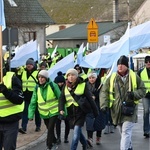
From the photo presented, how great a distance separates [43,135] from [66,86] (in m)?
3.25

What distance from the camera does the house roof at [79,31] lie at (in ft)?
224

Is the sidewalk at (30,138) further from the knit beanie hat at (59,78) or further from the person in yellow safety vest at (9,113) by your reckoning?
the person in yellow safety vest at (9,113)

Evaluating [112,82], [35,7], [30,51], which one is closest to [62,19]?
[35,7]

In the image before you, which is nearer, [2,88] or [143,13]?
[2,88]

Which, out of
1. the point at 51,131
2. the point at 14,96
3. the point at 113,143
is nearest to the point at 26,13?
the point at 113,143

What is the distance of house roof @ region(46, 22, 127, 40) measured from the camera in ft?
224

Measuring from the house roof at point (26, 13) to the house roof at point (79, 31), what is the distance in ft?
47.3

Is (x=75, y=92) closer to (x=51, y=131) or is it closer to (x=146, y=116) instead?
(x=51, y=131)

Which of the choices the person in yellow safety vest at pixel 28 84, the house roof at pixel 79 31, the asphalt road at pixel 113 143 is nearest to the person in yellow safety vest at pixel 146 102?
the asphalt road at pixel 113 143

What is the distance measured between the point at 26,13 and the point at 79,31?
19981 mm

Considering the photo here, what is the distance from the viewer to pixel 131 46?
411 inches

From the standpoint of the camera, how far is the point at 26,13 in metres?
52.0

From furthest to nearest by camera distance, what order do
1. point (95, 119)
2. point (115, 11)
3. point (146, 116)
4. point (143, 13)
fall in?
point (115, 11) < point (143, 13) < point (146, 116) < point (95, 119)

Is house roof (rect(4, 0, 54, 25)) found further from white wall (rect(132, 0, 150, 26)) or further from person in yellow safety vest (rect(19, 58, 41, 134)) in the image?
person in yellow safety vest (rect(19, 58, 41, 134))
